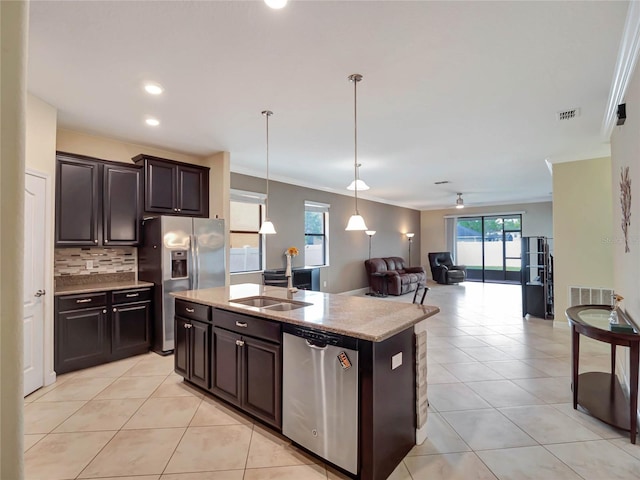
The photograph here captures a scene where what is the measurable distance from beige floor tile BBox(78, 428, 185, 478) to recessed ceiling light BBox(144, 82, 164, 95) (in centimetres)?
283

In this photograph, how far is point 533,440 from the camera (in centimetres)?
220

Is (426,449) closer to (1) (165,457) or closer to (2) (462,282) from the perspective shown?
(1) (165,457)

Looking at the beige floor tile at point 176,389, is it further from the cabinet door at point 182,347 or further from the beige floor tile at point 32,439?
the beige floor tile at point 32,439

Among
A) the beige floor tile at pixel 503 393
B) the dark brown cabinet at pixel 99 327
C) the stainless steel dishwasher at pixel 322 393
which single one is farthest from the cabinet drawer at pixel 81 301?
the beige floor tile at pixel 503 393

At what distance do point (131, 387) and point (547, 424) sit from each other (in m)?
3.68

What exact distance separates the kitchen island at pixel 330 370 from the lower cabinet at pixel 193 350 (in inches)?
0.7

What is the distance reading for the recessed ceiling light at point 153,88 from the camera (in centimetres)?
272

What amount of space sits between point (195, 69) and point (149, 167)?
6.94 feet

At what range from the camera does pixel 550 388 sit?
298 centimetres

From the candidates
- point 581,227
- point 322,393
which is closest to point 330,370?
point 322,393

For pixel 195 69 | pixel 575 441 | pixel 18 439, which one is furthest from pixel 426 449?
pixel 195 69

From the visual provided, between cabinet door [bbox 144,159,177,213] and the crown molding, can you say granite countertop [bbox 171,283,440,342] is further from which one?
the crown molding

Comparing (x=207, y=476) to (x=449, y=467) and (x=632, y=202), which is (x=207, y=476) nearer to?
(x=449, y=467)

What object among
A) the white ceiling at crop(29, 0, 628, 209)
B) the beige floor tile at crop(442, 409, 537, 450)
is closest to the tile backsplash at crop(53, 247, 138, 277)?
the white ceiling at crop(29, 0, 628, 209)
